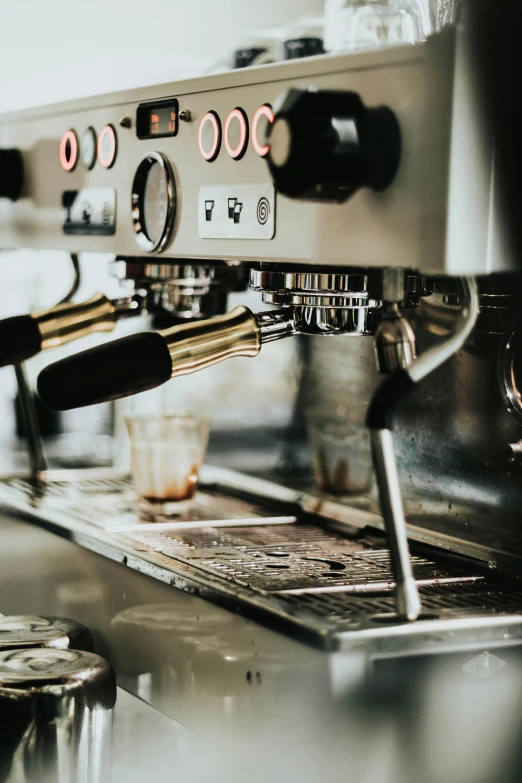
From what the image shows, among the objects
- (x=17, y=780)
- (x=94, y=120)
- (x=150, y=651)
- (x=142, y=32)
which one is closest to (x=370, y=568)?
(x=150, y=651)

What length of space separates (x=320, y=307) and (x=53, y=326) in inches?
11.4

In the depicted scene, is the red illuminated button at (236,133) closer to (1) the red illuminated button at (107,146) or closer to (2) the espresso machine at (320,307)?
(2) the espresso machine at (320,307)

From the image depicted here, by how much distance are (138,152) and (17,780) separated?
1.64 feet

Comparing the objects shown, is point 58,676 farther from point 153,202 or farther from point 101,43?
point 101,43

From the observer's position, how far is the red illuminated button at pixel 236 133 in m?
0.80

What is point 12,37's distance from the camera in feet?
4.59

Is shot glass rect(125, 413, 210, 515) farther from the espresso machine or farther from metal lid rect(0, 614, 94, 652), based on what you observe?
metal lid rect(0, 614, 94, 652)

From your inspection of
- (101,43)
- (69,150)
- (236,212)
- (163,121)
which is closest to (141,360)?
(236,212)

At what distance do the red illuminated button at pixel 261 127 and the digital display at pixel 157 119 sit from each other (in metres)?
0.12

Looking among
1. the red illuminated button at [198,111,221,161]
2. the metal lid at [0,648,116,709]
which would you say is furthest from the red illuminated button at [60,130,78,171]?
the metal lid at [0,648,116,709]

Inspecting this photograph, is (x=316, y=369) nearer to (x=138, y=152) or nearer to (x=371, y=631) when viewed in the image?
(x=138, y=152)

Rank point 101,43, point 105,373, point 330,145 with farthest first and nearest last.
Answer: point 101,43
point 105,373
point 330,145

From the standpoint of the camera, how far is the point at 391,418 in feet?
2.34

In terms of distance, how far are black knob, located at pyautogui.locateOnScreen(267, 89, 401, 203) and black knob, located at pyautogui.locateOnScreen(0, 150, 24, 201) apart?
0.56 m
